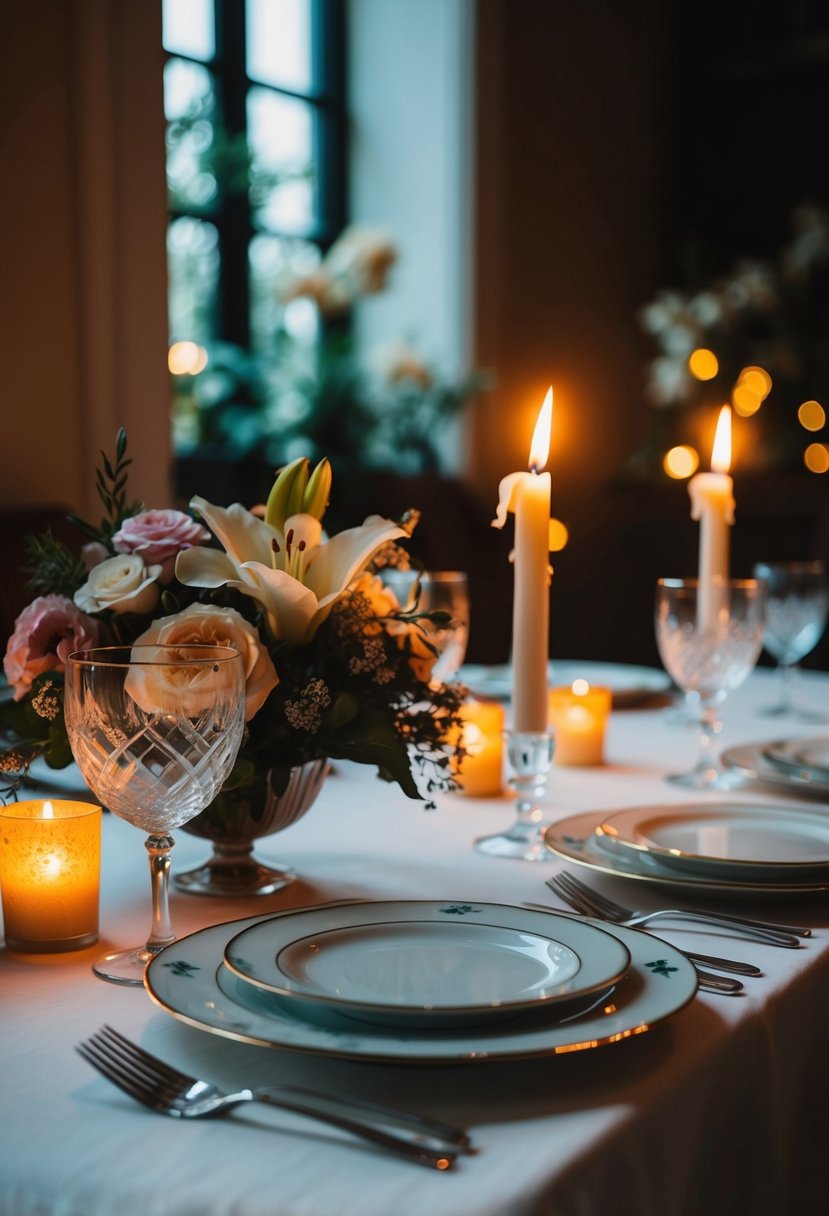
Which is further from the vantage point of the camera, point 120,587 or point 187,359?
point 187,359

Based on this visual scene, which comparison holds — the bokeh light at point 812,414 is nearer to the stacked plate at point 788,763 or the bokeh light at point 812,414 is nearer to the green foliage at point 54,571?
the stacked plate at point 788,763

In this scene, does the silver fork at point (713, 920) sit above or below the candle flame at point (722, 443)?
below

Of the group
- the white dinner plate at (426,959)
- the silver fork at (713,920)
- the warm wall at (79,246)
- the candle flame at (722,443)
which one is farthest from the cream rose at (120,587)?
the warm wall at (79,246)

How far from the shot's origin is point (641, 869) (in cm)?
92

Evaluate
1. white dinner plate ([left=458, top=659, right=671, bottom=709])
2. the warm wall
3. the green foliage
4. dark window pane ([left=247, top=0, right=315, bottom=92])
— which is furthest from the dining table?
dark window pane ([left=247, top=0, right=315, bottom=92])

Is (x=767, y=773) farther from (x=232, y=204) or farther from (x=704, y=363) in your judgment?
(x=704, y=363)

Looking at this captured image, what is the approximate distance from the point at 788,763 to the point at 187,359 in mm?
2571

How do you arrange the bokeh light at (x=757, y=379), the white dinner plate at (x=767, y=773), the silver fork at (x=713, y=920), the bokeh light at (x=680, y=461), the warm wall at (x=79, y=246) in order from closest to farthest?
1. the silver fork at (x=713, y=920)
2. the white dinner plate at (x=767, y=773)
3. the warm wall at (x=79, y=246)
4. the bokeh light at (x=757, y=379)
5. the bokeh light at (x=680, y=461)

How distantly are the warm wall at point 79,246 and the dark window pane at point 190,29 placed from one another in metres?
1.03

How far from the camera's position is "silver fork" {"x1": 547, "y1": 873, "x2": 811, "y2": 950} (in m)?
0.81

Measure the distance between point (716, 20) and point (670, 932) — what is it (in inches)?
194

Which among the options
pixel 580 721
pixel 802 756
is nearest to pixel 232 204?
pixel 580 721

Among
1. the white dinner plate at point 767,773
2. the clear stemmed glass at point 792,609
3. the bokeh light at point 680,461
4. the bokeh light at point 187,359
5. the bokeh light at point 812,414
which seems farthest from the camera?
the bokeh light at point 680,461

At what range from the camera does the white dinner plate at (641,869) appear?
0.88 meters
